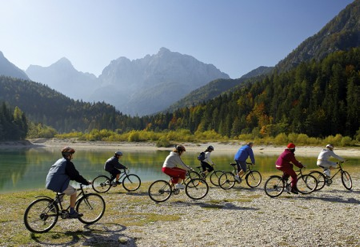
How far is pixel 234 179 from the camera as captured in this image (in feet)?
59.5

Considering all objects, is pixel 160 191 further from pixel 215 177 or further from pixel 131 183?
pixel 215 177

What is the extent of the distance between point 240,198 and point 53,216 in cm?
955

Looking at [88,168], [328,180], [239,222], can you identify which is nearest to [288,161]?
[328,180]

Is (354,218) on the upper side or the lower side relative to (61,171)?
lower

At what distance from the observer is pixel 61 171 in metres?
8.87

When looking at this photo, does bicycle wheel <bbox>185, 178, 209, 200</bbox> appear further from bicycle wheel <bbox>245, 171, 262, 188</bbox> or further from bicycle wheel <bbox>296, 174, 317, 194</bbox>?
bicycle wheel <bbox>296, 174, 317, 194</bbox>

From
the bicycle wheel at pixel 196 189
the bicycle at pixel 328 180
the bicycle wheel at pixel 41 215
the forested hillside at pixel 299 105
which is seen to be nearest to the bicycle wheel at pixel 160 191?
the bicycle wheel at pixel 196 189

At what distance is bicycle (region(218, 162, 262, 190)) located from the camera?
59.6 feet

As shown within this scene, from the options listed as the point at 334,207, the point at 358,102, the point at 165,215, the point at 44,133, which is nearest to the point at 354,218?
the point at 334,207

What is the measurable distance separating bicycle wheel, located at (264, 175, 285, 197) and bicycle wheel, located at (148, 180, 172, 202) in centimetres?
532

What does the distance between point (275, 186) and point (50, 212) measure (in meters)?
10.8

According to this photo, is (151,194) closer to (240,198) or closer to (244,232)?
(240,198)

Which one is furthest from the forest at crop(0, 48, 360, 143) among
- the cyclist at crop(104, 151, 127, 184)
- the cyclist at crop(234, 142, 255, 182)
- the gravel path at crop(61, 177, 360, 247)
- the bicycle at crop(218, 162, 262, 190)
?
the cyclist at crop(104, 151, 127, 184)

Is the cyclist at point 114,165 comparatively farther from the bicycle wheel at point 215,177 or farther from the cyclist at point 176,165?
the bicycle wheel at point 215,177
